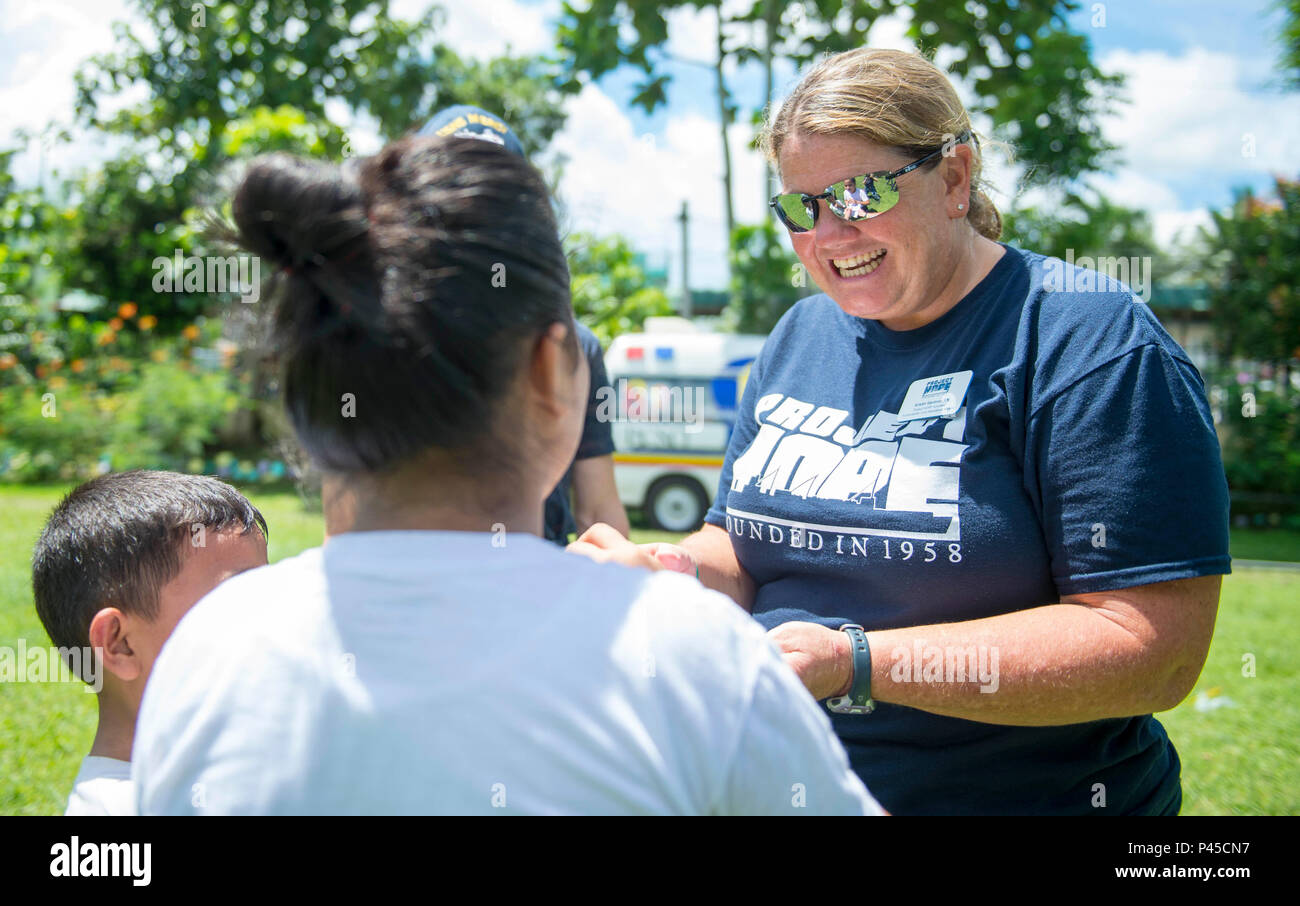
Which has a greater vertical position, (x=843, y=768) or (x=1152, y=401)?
(x=1152, y=401)

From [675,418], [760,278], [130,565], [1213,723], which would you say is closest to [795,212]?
[130,565]

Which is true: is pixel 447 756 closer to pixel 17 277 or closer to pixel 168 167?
pixel 17 277

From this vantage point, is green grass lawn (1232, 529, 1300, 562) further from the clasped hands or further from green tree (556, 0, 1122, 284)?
the clasped hands

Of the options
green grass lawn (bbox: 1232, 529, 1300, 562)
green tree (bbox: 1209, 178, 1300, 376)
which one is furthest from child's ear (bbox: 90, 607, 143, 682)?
green tree (bbox: 1209, 178, 1300, 376)

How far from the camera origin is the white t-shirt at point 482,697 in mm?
826

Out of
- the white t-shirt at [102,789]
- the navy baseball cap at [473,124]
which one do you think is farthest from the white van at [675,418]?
the white t-shirt at [102,789]

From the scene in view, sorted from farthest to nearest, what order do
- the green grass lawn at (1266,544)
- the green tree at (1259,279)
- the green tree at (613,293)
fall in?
the green tree at (613,293) < the green tree at (1259,279) < the green grass lawn at (1266,544)

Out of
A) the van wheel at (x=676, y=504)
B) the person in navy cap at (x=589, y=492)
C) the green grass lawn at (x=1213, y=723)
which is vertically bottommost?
the green grass lawn at (x=1213, y=723)

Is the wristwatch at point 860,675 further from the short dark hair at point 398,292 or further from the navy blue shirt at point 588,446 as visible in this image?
the navy blue shirt at point 588,446

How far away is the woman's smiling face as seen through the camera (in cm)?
175

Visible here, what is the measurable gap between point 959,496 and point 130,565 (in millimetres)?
1646
